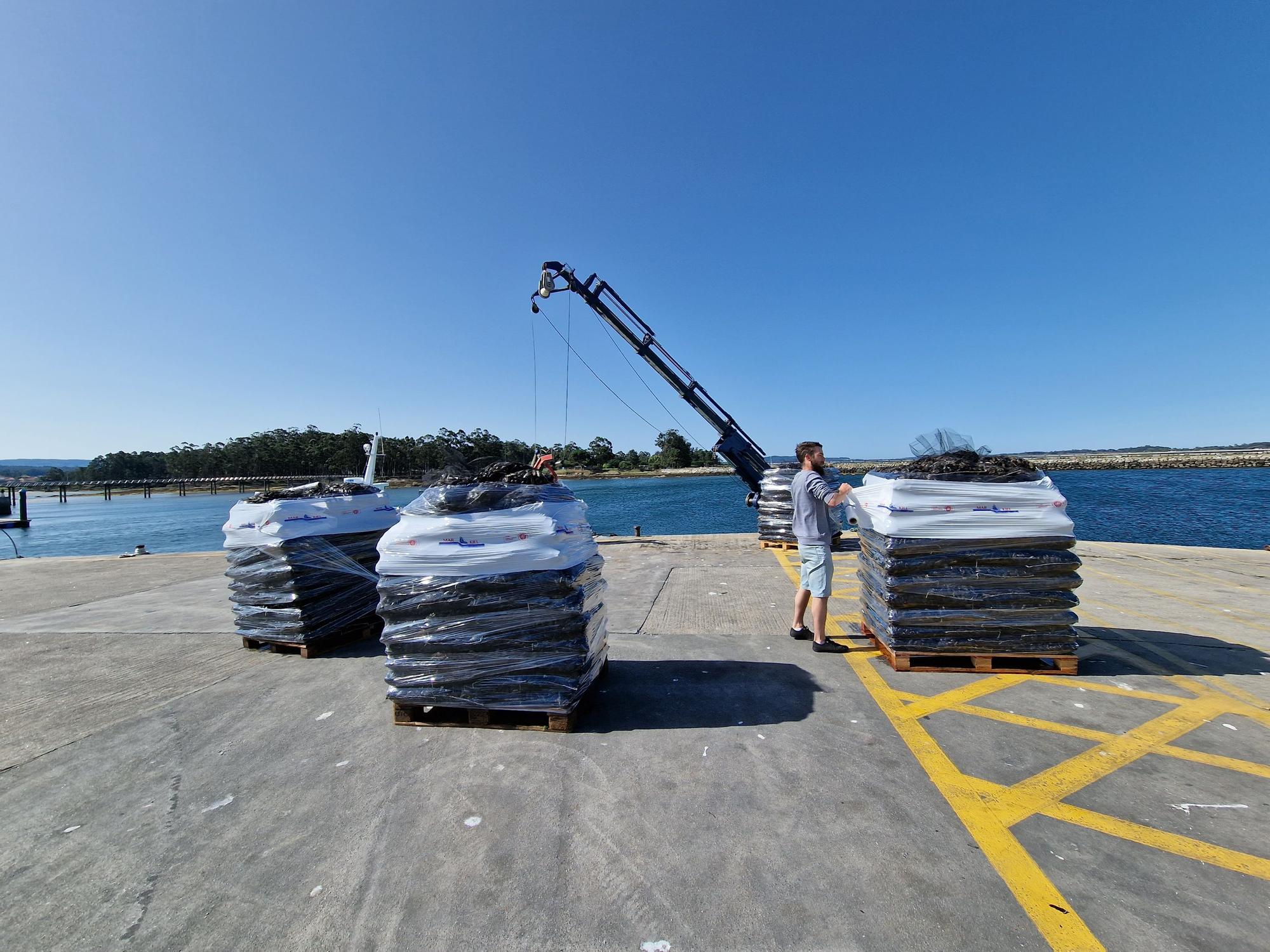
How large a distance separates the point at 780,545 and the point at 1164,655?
6.39m

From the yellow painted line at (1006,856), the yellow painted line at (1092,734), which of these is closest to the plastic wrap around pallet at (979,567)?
the yellow painted line at (1092,734)

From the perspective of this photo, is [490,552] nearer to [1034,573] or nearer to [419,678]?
[419,678]

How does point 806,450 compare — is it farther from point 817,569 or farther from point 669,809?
point 669,809

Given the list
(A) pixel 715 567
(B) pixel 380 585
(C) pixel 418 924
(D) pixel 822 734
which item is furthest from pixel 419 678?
(A) pixel 715 567

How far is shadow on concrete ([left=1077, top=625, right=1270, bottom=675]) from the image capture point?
13.5ft

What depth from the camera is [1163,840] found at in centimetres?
228

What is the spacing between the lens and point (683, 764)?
2930mm

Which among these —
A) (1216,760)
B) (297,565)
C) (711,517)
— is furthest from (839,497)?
(711,517)

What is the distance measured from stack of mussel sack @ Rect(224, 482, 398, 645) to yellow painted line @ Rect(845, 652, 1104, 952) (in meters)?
5.04

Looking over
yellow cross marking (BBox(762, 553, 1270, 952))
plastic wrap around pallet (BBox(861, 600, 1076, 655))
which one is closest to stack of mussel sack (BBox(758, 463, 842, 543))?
yellow cross marking (BBox(762, 553, 1270, 952))

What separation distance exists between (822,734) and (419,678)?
262cm

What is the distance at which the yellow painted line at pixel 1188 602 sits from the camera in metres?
5.31

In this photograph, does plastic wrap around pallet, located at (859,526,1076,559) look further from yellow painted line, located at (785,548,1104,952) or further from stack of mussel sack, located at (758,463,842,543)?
stack of mussel sack, located at (758,463,842,543)

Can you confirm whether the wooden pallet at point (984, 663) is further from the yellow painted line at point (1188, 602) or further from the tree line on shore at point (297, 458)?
the tree line on shore at point (297, 458)
